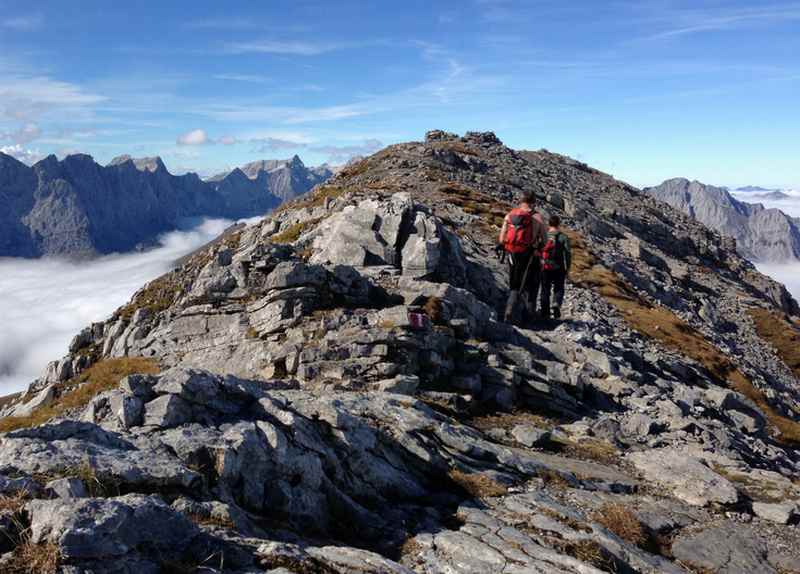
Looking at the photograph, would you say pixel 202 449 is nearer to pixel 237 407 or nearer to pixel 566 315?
pixel 237 407

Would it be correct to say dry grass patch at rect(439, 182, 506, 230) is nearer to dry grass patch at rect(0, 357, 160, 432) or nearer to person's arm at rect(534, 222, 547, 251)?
person's arm at rect(534, 222, 547, 251)

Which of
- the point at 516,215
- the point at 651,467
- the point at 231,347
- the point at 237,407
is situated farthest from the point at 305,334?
the point at 651,467

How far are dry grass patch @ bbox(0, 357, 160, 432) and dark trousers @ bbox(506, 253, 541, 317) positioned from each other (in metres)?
16.7

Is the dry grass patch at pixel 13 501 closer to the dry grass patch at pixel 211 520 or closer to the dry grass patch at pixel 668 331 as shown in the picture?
the dry grass patch at pixel 211 520

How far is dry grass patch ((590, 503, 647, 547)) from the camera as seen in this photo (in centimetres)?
1223

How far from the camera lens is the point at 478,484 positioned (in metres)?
13.3

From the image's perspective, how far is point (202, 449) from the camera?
10141mm

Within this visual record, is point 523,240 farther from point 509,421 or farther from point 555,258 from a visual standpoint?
point 509,421

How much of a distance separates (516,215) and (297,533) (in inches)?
662

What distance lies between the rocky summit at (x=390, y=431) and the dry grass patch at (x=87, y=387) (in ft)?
0.78

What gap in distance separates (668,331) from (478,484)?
31310 mm

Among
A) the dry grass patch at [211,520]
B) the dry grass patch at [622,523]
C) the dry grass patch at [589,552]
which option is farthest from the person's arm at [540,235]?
the dry grass patch at [211,520]

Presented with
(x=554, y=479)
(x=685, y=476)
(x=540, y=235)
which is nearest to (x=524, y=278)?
(x=540, y=235)

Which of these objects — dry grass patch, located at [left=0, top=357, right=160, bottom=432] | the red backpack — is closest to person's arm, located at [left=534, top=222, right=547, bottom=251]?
the red backpack
